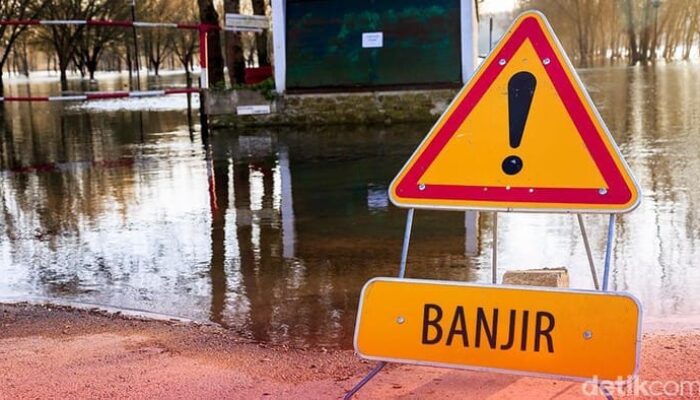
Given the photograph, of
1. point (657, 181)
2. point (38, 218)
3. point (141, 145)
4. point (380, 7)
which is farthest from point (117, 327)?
point (380, 7)

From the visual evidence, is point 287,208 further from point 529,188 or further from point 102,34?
point 102,34

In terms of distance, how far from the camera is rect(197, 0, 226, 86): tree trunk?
20.6 m

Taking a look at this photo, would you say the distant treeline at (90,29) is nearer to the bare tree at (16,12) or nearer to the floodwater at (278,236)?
the bare tree at (16,12)

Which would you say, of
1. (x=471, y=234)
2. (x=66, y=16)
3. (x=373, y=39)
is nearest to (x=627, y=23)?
(x=66, y=16)

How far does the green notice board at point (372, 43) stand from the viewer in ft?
57.1

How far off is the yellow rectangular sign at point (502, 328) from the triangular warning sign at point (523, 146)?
1.22ft

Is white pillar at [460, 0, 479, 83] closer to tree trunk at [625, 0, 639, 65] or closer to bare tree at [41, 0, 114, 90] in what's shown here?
bare tree at [41, 0, 114, 90]

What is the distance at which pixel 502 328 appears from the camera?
3.37 m

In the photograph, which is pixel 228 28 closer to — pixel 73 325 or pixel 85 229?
pixel 85 229

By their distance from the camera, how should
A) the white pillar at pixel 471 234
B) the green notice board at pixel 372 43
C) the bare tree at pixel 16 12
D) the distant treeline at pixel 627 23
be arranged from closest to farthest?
the white pillar at pixel 471 234, the green notice board at pixel 372 43, the bare tree at pixel 16 12, the distant treeline at pixel 627 23

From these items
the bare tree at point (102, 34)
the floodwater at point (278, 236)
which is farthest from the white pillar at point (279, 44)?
the bare tree at point (102, 34)

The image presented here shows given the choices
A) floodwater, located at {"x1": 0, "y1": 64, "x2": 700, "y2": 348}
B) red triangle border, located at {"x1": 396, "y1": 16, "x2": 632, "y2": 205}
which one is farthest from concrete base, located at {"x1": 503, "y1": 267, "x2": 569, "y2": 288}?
red triangle border, located at {"x1": 396, "y1": 16, "x2": 632, "y2": 205}

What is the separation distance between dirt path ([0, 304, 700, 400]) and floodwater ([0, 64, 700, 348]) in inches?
16.2

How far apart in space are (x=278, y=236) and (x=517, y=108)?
442 centimetres
